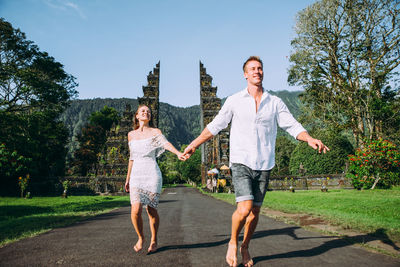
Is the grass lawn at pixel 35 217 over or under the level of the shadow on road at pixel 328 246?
under

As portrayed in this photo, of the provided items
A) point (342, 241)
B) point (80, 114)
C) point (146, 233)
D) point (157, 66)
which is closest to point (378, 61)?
point (342, 241)

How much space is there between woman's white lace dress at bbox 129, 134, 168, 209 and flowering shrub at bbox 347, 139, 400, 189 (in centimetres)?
1505

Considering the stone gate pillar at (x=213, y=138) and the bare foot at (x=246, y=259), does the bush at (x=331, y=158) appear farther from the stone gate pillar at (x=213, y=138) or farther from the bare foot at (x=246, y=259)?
the bare foot at (x=246, y=259)

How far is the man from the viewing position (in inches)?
126

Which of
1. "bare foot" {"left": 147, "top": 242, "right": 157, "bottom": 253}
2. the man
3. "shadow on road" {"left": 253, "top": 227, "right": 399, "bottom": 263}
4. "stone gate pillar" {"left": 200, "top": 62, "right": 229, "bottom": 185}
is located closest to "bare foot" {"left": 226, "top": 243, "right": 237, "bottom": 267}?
the man

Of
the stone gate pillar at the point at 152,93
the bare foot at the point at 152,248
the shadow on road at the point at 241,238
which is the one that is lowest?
the shadow on road at the point at 241,238

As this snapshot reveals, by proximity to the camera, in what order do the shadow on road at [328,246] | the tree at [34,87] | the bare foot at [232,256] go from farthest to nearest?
the tree at [34,87] → the shadow on road at [328,246] → the bare foot at [232,256]

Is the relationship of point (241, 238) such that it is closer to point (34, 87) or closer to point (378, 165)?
point (378, 165)

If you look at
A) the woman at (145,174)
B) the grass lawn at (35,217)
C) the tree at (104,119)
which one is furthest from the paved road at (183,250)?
the tree at (104,119)

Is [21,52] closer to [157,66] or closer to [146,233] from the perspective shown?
[157,66]

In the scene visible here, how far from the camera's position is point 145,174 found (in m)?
4.01

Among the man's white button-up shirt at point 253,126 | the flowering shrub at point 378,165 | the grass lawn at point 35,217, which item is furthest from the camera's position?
the flowering shrub at point 378,165

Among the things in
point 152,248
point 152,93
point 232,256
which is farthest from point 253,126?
point 152,93

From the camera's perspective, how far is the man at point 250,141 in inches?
126
